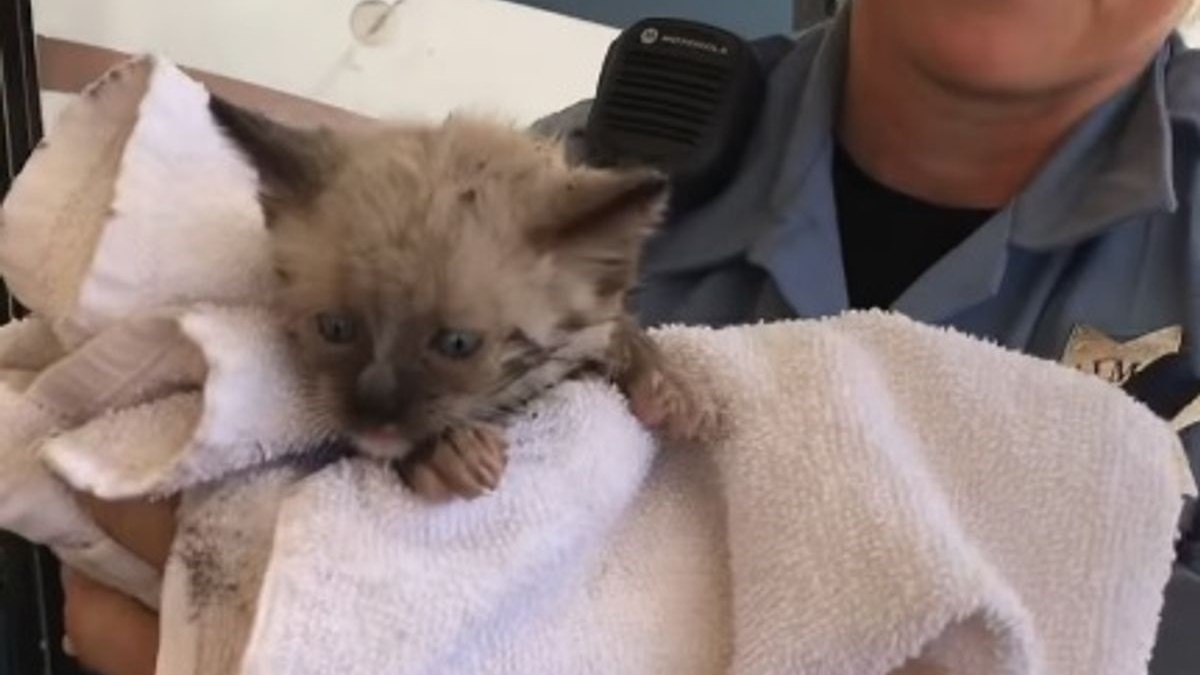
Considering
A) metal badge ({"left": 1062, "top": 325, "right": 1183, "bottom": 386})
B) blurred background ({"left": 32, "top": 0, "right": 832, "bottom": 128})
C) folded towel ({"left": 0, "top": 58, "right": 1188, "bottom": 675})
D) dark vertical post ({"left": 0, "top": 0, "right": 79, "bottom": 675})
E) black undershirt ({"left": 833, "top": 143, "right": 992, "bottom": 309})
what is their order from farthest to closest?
blurred background ({"left": 32, "top": 0, "right": 832, "bottom": 128}) → dark vertical post ({"left": 0, "top": 0, "right": 79, "bottom": 675}) → black undershirt ({"left": 833, "top": 143, "right": 992, "bottom": 309}) → metal badge ({"left": 1062, "top": 325, "right": 1183, "bottom": 386}) → folded towel ({"left": 0, "top": 58, "right": 1188, "bottom": 675})

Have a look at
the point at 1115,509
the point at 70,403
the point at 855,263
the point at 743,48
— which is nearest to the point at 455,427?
the point at 70,403

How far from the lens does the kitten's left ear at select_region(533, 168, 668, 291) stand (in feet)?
2.78

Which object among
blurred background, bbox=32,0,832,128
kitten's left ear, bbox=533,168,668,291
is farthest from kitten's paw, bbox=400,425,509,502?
blurred background, bbox=32,0,832,128

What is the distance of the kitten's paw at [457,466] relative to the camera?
81 centimetres

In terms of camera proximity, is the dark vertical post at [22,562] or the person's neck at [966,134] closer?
the person's neck at [966,134]

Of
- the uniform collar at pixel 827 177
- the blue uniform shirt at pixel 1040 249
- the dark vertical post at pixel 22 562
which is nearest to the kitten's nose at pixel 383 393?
the blue uniform shirt at pixel 1040 249

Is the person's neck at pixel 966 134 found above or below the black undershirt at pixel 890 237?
above

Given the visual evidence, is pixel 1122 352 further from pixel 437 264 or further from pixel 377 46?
pixel 377 46

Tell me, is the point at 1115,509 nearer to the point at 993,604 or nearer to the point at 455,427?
the point at 993,604

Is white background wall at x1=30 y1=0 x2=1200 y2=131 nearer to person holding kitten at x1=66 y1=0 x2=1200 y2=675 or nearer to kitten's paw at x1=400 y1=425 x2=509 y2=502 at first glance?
person holding kitten at x1=66 y1=0 x2=1200 y2=675

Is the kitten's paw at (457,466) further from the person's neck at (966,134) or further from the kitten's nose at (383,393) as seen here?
the person's neck at (966,134)

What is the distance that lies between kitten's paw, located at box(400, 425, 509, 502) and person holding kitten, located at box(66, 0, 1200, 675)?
348 millimetres

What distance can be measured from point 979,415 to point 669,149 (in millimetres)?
458

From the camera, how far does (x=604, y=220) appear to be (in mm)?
861
